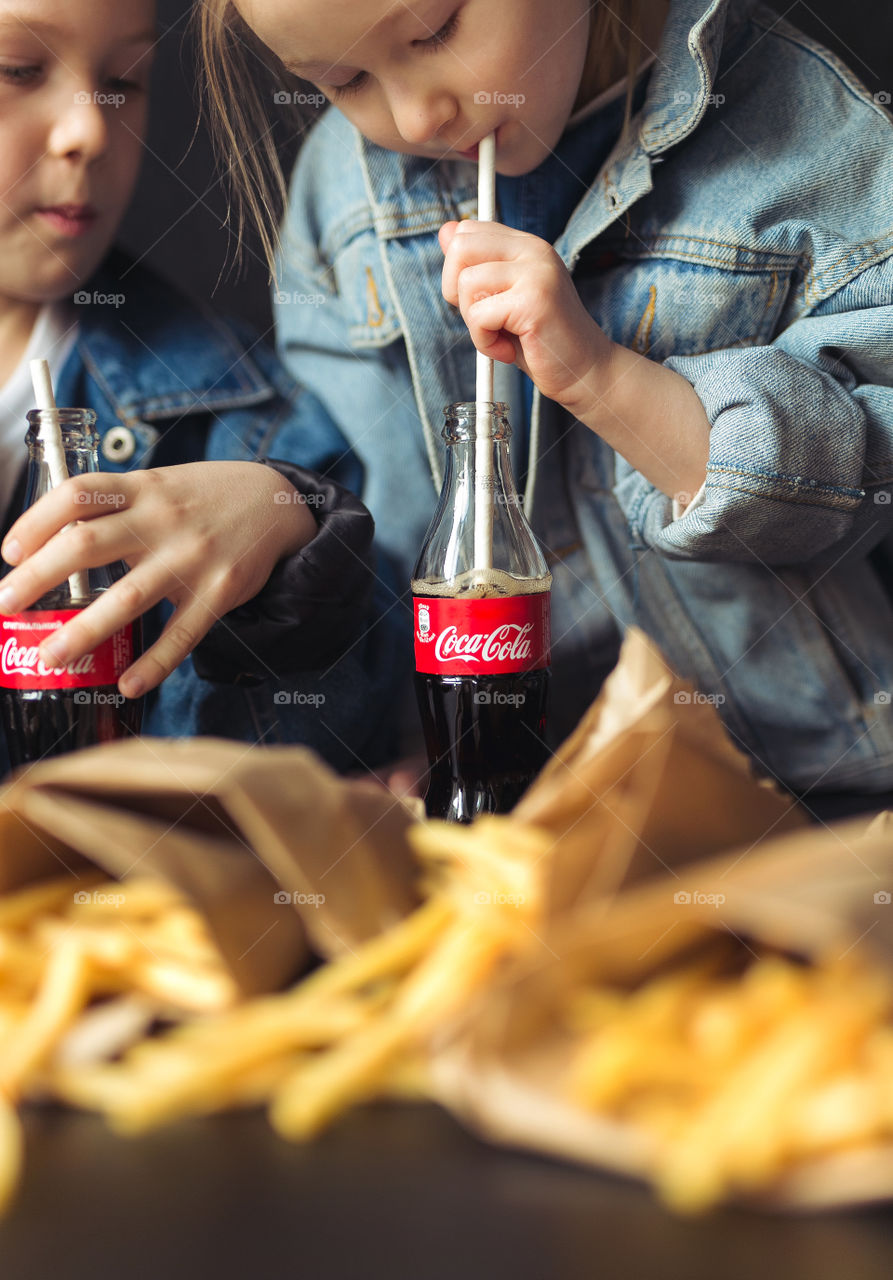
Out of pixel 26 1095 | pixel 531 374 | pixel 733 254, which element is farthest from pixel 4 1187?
pixel 733 254

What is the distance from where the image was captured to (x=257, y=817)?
0.40 metres

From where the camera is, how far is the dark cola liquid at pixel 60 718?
2.41 feet

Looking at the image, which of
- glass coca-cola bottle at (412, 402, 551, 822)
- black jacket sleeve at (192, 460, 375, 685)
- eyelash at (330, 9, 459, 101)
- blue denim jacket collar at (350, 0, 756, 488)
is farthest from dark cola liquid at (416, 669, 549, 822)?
eyelash at (330, 9, 459, 101)

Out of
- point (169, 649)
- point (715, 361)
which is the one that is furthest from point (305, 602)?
point (715, 361)

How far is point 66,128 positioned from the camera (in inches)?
37.3

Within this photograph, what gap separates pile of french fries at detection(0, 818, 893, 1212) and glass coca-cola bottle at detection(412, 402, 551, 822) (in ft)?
0.93

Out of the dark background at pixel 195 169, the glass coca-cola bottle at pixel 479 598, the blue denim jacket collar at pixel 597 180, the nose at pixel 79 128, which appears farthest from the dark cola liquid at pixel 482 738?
the dark background at pixel 195 169

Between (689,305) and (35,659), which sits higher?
(689,305)

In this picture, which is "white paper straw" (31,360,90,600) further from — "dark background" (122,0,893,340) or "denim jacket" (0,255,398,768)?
"dark background" (122,0,893,340)

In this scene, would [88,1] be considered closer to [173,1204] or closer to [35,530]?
[35,530]

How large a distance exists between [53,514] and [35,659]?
10cm

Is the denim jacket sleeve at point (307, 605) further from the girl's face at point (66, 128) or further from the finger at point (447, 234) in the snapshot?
the girl's face at point (66, 128)

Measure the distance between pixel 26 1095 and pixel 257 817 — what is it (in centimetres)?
13

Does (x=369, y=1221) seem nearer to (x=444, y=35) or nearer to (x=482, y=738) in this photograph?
(x=482, y=738)
